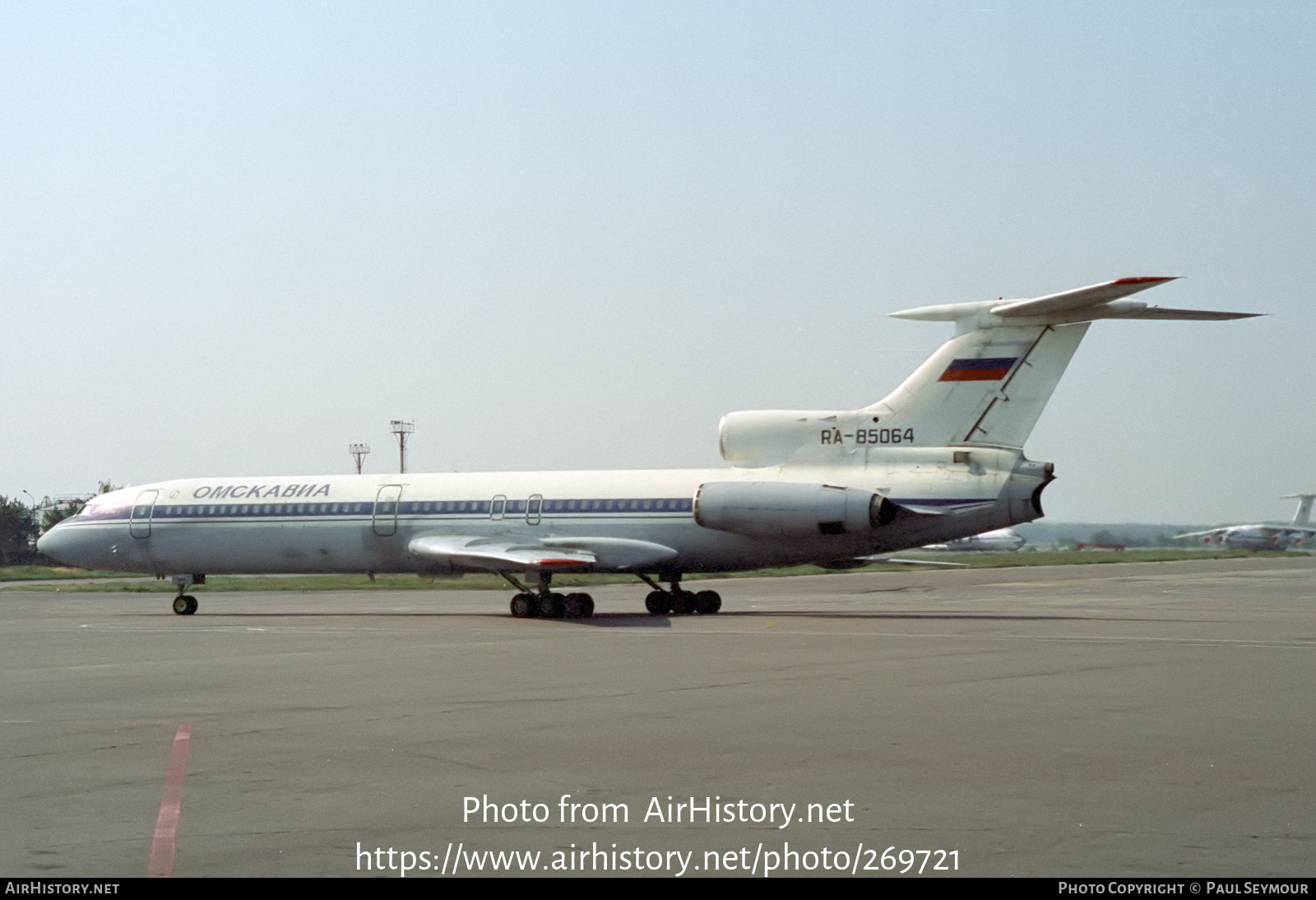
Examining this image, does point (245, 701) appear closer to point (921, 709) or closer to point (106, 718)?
point (106, 718)

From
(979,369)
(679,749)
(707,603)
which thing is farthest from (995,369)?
(679,749)

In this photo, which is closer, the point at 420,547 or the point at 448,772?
the point at 448,772

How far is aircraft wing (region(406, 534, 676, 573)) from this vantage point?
89.7ft

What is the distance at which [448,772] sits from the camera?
342 inches

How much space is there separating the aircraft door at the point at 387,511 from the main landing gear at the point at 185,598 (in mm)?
4680

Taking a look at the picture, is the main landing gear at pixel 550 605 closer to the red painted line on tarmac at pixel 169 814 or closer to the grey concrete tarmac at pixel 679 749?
the grey concrete tarmac at pixel 679 749

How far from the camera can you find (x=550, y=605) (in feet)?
90.2

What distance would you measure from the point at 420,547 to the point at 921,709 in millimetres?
19637

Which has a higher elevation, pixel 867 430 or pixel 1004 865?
pixel 867 430

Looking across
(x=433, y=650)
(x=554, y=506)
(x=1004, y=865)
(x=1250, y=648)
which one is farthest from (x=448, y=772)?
(x=554, y=506)

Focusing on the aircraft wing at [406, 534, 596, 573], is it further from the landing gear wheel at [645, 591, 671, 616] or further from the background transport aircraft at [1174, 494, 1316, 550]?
the background transport aircraft at [1174, 494, 1316, 550]

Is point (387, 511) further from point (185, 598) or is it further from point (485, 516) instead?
point (185, 598)

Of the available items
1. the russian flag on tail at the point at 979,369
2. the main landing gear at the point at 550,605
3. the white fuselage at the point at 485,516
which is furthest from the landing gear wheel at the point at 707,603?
the russian flag on tail at the point at 979,369

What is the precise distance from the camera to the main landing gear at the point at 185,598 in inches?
1225
